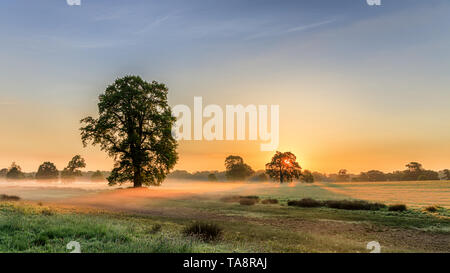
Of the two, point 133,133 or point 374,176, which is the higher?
point 133,133

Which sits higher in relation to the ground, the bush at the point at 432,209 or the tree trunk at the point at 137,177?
the tree trunk at the point at 137,177

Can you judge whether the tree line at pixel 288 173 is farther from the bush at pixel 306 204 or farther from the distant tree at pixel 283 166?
the bush at pixel 306 204

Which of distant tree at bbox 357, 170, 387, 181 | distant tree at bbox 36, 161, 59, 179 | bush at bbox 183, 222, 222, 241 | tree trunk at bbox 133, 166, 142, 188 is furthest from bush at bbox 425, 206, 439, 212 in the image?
distant tree at bbox 36, 161, 59, 179

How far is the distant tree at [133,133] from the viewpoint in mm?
31562

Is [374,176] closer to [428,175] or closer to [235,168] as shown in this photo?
[428,175]

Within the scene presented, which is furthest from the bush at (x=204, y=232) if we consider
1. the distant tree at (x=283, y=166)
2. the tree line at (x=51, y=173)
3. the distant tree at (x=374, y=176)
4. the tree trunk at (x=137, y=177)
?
the distant tree at (x=374, y=176)

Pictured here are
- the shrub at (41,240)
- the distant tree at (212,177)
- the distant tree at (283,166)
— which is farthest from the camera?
the distant tree at (212,177)

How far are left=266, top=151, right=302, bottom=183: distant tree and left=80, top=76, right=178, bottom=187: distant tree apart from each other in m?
59.3

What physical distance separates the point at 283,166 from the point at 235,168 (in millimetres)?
21925

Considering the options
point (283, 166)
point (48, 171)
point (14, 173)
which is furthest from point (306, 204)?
point (14, 173)

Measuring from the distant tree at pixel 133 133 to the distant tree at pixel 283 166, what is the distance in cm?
5929

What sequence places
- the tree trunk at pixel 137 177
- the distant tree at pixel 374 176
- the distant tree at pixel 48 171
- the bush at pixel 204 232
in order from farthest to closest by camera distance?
the distant tree at pixel 374 176, the distant tree at pixel 48 171, the tree trunk at pixel 137 177, the bush at pixel 204 232

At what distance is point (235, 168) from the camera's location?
102625mm
